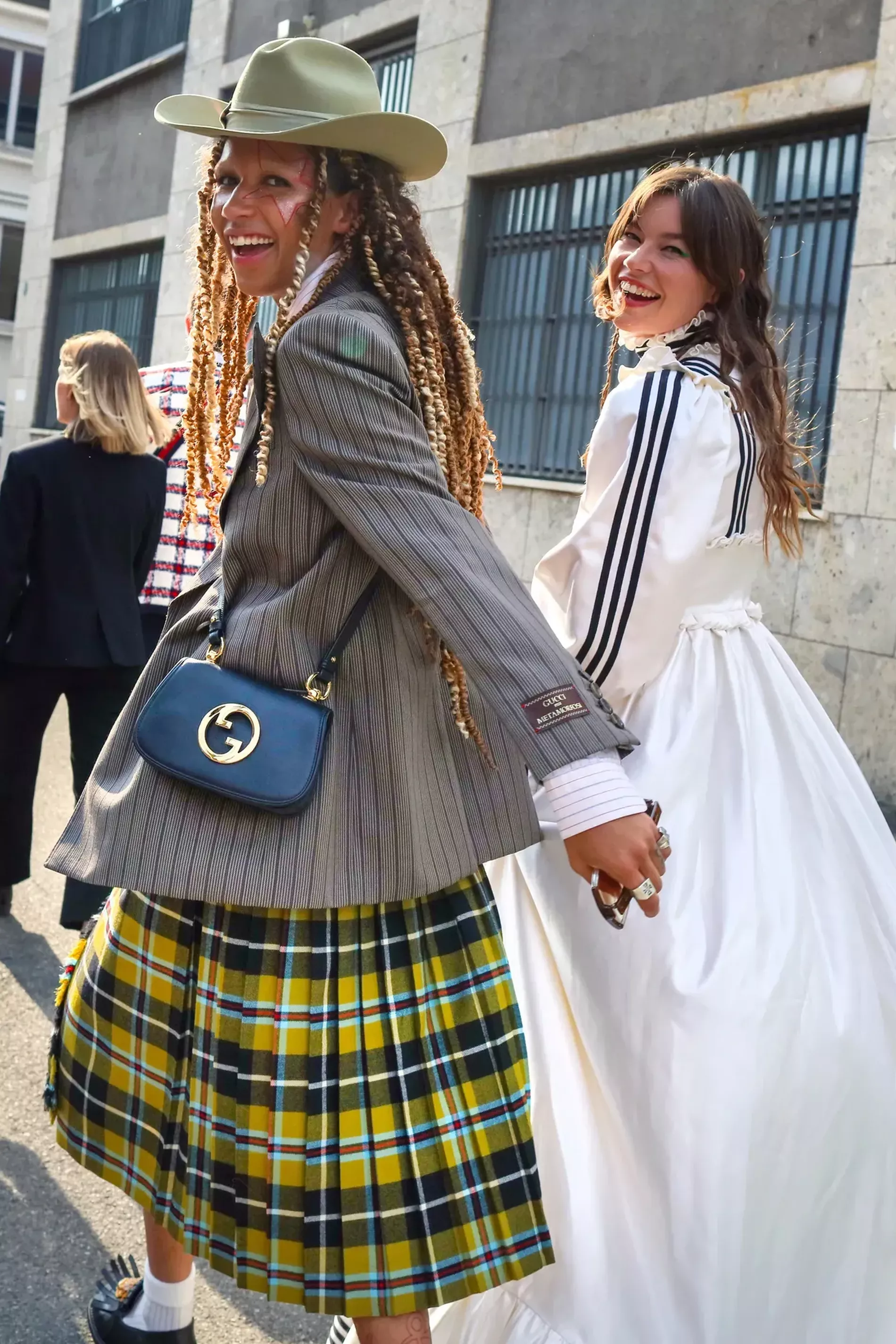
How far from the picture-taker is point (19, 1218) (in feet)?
9.12

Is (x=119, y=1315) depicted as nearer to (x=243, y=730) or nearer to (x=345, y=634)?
(x=243, y=730)

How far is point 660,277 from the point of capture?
2609 mm

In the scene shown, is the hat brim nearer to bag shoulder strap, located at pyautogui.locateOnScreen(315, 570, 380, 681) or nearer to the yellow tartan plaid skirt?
bag shoulder strap, located at pyautogui.locateOnScreen(315, 570, 380, 681)

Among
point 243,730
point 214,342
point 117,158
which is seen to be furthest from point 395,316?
point 117,158

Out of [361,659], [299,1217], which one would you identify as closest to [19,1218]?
[299,1217]

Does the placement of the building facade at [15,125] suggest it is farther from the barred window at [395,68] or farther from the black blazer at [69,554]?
the black blazer at [69,554]

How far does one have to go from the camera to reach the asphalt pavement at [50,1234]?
2.46 metres

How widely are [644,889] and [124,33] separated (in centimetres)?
1660

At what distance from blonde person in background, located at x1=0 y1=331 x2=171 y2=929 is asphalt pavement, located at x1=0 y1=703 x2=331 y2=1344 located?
812 millimetres

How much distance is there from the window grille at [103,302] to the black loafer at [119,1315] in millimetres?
13014

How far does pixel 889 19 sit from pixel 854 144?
66 centimetres

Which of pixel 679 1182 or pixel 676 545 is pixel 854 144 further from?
pixel 679 1182

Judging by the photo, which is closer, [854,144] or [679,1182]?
[679,1182]

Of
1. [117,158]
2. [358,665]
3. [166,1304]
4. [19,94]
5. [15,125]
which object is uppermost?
[19,94]
